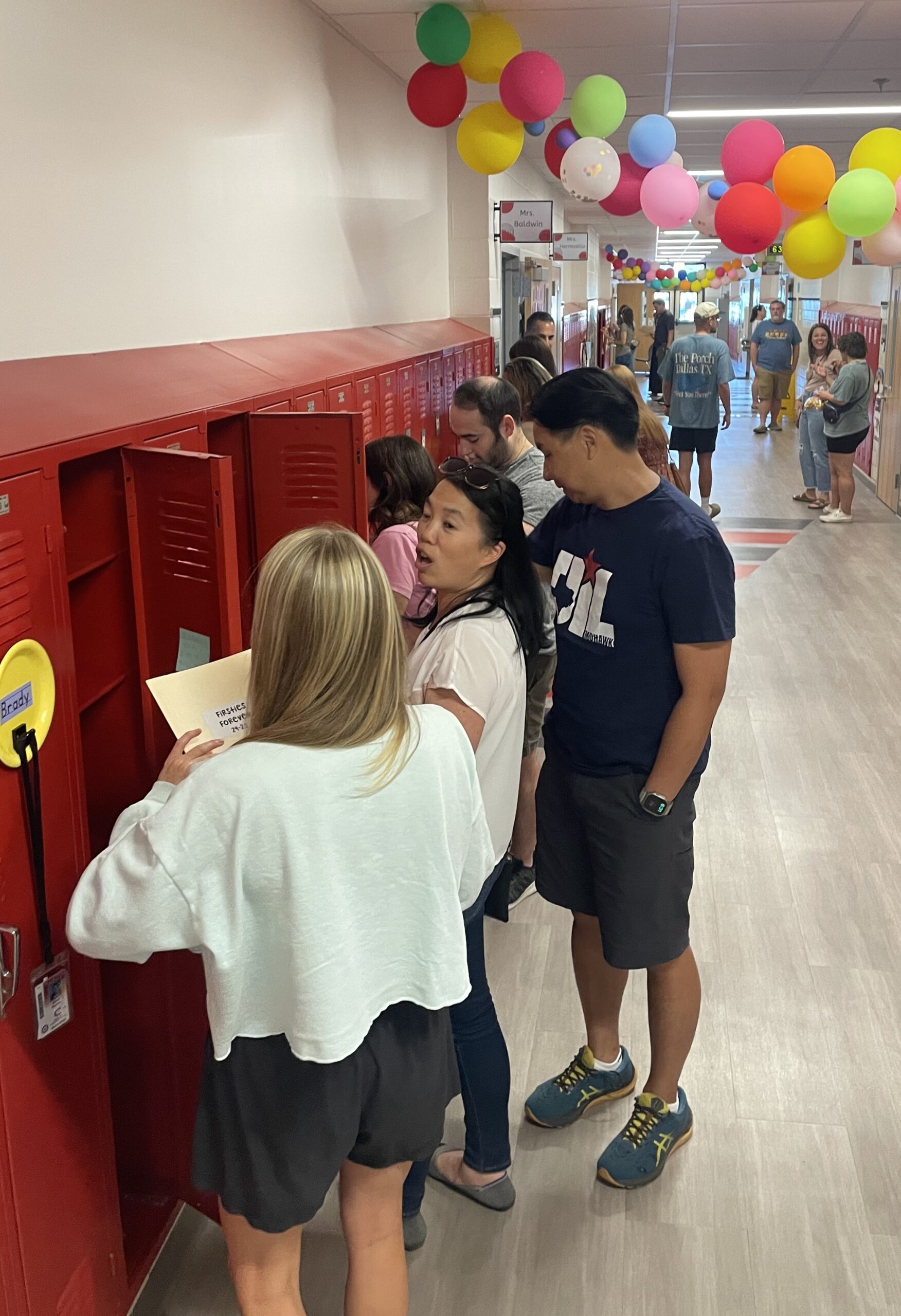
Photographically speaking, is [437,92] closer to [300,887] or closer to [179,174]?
[179,174]

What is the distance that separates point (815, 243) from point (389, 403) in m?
2.25

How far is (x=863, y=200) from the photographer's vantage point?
480cm

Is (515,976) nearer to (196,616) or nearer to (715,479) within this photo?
(196,616)

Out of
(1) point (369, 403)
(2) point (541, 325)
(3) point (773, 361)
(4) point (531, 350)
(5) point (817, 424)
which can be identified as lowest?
(5) point (817, 424)

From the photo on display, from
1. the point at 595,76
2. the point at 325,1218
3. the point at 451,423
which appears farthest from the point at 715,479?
the point at 325,1218

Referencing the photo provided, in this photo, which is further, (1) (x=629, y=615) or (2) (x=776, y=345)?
(2) (x=776, y=345)

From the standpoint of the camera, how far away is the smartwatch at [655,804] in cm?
221

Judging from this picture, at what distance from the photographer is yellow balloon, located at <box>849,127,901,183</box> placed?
16.2ft

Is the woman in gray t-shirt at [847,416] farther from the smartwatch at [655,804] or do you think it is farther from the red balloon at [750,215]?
the smartwatch at [655,804]

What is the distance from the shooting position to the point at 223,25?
3.33 meters

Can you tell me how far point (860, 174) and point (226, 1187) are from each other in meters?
4.70

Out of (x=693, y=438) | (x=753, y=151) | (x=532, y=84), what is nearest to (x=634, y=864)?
(x=532, y=84)

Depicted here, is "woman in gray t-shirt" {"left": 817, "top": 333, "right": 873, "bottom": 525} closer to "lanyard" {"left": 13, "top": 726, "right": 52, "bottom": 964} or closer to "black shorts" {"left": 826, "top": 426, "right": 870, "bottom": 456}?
"black shorts" {"left": 826, "top": 426, "right": 870, "bottom": 456}

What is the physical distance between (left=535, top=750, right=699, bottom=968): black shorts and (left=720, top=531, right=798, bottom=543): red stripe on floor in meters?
6.45
